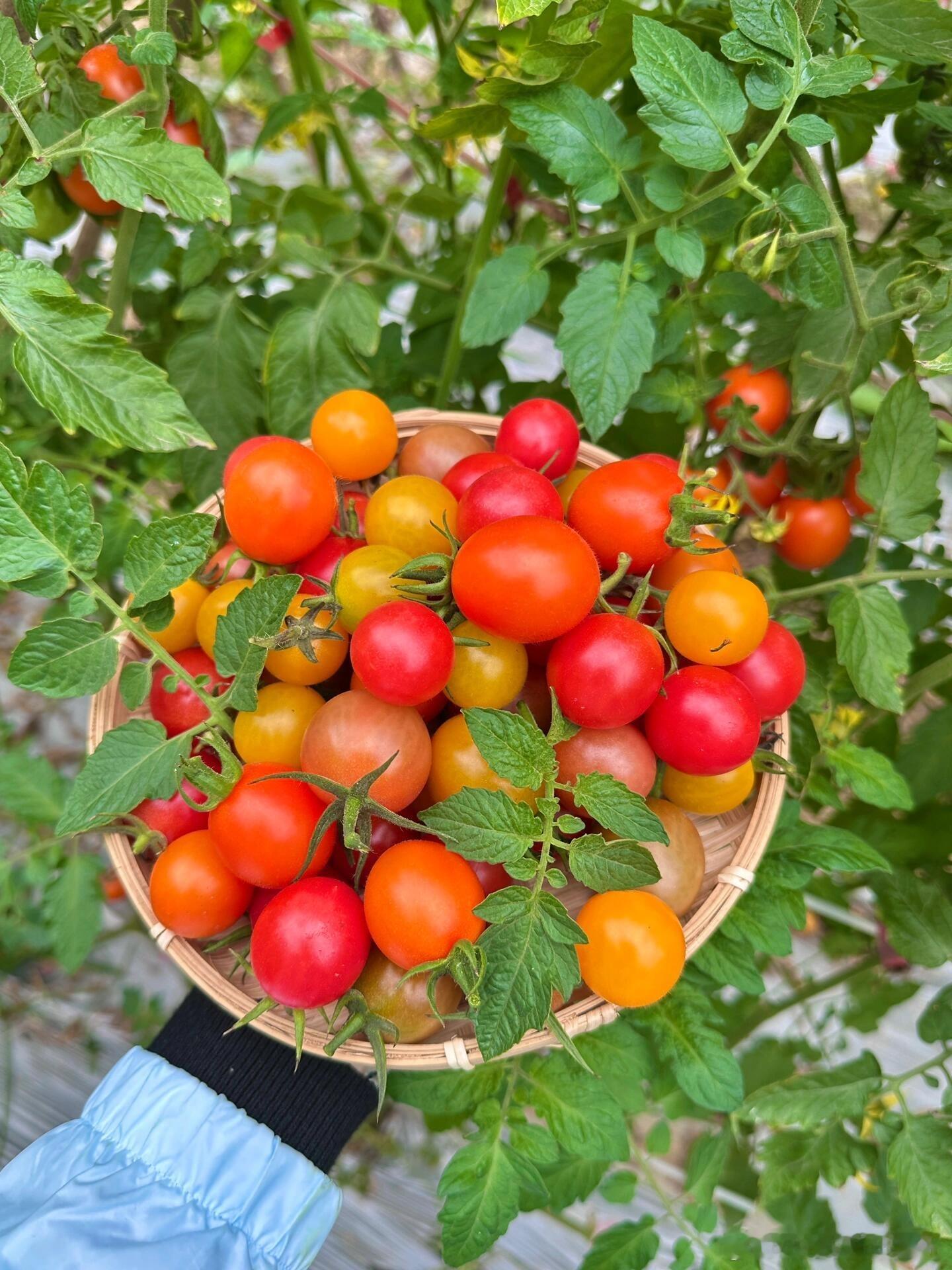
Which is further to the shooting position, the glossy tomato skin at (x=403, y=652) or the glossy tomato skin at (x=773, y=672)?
the glossy tomato skin at (x=773, y=672)

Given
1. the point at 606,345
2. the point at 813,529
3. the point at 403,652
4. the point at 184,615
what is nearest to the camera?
the point at 403,652

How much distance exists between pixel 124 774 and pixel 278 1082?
349 millimetres

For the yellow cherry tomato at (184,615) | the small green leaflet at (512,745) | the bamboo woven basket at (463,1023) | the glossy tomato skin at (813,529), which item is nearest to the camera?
the small green leaflet at (512,745)

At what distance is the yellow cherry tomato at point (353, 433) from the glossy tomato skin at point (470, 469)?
67mm

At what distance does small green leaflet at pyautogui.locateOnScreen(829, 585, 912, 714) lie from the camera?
765 mm

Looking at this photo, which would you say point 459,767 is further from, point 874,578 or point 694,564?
point 874,578

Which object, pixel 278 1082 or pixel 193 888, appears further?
pixel 278 1082

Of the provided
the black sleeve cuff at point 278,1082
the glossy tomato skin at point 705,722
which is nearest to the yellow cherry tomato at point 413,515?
the glossy tomato skin at point 705,722

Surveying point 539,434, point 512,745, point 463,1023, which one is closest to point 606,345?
point 539,434

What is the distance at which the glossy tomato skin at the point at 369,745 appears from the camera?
2.08ft

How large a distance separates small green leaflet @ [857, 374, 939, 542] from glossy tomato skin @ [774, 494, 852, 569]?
88mm

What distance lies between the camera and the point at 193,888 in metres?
0.69

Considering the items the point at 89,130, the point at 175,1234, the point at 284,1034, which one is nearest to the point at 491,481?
the point at 89,130

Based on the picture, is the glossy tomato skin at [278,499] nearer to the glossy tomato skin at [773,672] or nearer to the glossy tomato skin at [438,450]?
the glossy tomato skin at [438,450]
